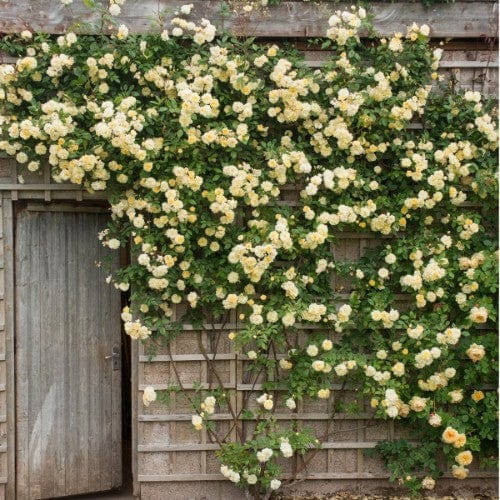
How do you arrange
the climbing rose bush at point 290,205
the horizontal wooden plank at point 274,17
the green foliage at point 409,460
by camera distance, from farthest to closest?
the green foliage at point 409,460 → the horizontal wooden plank at point 274,17 → the climbing rose bush at point 290,205

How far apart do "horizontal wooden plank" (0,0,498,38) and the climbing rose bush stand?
0.11m

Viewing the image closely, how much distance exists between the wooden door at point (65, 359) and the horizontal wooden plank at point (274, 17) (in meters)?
1.19

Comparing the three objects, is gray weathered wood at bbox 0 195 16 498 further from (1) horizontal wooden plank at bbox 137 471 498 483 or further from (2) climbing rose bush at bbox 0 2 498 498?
(1) horizontal wooden plank at bbox 137 471 498 483

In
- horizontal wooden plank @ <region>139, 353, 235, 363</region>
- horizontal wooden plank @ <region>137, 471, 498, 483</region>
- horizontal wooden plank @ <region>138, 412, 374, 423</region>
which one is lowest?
horizontal wooden plank @ <region>137, 471, 498, 483</region>

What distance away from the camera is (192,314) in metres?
3.87

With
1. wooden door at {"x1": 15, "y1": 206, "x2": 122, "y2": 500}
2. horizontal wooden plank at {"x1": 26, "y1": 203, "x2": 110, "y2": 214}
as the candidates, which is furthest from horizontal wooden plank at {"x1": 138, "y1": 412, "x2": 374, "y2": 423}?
horizontal wooden plank at {"x1": 26, "y1": 203, "x2": 110, "y2": 214}

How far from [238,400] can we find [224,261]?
3.01ft

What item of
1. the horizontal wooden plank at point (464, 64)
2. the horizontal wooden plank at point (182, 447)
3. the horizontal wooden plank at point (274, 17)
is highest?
the horizontal wooden plank at point (274, 17)

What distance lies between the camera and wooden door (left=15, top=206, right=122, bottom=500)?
405 centimetres

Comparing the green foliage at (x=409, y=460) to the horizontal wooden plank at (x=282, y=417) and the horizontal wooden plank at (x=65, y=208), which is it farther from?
the horizontal wooden plank at (x=65, y=208)

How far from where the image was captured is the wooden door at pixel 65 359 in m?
4.05

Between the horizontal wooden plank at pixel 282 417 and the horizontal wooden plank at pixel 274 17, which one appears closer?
→ the horizontal wooden plank at pixel 274 17

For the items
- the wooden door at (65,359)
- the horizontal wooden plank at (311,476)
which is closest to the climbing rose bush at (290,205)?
the horizontal wooden plank at (311,476)

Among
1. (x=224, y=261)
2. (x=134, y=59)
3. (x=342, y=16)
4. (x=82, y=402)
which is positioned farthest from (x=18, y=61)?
(x=82, y=402)
